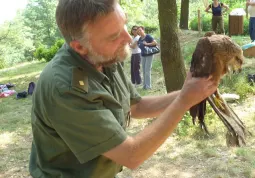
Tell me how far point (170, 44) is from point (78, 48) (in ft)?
12.5

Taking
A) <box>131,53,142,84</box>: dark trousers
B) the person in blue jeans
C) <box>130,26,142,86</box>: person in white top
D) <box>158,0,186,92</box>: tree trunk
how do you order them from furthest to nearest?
<box>131,53,142,84</box>: dark trousers → <box>130,26,142,86</box>: person in white top → the person in blue jeans → <box>158,0,186,92</box>: tree trunk

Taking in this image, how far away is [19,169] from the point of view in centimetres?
484

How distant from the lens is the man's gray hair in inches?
57.1

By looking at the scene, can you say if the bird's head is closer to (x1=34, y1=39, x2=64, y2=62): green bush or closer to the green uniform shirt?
the green uniform shirt

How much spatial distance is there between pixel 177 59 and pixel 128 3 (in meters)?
15.5

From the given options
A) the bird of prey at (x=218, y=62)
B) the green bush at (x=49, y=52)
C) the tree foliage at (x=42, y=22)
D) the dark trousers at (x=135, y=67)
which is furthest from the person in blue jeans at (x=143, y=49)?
the tree foliage at (x=42, y=22)

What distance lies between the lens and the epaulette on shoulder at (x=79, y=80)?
147cm

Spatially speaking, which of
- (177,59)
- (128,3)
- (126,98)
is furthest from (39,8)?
(126,98)

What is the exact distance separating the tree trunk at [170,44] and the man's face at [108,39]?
3.63 metres

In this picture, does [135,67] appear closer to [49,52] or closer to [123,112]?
[123,112]

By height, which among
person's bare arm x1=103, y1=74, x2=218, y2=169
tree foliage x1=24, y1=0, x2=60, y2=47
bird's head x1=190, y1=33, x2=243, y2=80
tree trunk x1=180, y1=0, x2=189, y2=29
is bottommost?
tree foliage x1=24, y1=0, x2=60, y2=47

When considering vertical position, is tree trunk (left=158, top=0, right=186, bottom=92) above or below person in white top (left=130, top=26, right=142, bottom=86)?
above

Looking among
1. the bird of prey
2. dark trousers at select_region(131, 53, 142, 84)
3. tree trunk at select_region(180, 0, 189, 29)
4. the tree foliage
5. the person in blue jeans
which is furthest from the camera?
the tree foliage

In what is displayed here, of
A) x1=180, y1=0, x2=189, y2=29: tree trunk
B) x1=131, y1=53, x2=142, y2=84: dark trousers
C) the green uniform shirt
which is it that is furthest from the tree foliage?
the green uniform shirt
